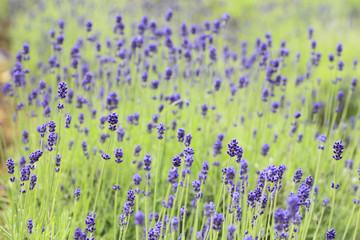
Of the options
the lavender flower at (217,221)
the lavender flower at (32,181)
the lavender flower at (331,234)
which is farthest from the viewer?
the lavender flower at (32,181)

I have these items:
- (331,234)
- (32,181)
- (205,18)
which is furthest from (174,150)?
(205,18)

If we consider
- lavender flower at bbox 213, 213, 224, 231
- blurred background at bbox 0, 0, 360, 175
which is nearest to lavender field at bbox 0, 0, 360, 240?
lavender flower at bbox 213, 213, 224, 231

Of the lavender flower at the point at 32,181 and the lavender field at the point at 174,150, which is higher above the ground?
the lavender field at the point at 174,150

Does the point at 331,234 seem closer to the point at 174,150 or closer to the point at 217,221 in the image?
→ the point at 217,221

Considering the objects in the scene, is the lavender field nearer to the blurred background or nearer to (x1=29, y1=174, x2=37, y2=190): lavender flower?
(x1=29, y1=174, x2=37, y2=190): lavender flower

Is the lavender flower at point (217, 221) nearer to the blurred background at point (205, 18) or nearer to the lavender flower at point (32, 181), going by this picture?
the lavender flower at point (32, 181)

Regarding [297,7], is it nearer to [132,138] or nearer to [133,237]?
[132,138]

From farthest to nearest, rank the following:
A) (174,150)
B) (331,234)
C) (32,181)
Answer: (174,150) → (32,181) → (331,234)

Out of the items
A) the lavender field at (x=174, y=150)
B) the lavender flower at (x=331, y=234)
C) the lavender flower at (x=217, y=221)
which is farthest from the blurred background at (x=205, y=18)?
the lavender flower at (x=331, y=234)

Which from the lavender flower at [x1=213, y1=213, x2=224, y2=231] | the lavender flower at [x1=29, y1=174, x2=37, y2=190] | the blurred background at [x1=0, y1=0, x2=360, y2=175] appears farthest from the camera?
the blurred background at [x1=0, y1=0, x2=360, y2=175]
